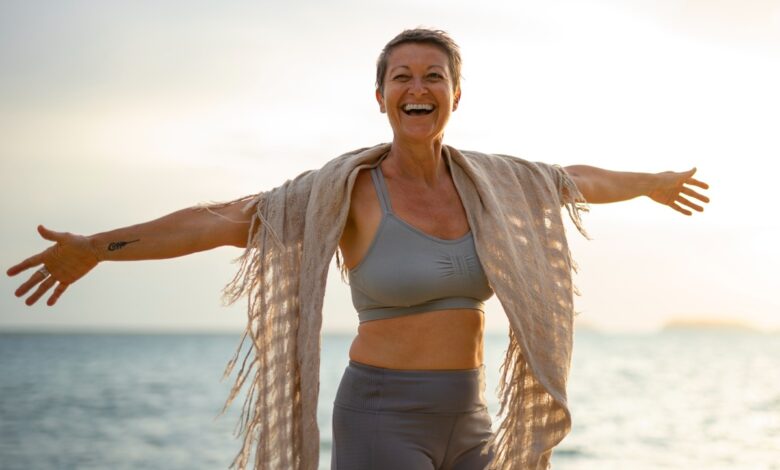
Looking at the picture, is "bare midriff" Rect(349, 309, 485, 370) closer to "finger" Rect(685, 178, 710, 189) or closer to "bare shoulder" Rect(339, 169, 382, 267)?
"bare shoulder" Rect(339, 169, 382, 267)

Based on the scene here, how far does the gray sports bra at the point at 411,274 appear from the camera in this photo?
2916 millimetres

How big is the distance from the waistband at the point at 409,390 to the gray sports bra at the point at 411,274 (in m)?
0.18

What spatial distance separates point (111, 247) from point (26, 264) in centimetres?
24

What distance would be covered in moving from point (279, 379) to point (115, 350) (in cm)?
4766

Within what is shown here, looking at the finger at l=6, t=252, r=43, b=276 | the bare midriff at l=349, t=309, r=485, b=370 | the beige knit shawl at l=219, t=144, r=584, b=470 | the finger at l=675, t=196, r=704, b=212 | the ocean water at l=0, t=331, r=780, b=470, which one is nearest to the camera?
the finger at l=6, t=252, r=43, b=276

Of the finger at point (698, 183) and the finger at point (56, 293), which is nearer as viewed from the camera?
the finger at point (56, 293)

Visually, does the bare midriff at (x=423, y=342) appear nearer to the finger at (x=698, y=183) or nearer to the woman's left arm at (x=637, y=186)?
the woman's left arm at (x=637, y=186)

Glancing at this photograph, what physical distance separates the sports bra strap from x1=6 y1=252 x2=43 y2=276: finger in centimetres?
104

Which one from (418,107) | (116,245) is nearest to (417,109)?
(418,107)

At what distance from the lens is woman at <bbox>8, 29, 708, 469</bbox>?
2924 mm

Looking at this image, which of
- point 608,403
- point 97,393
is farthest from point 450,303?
point 97,393

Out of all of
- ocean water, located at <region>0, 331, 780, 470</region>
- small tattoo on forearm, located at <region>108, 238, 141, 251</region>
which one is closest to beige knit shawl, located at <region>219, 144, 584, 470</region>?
small tattoo on forearm, located at <region>108, 238, 141, 251</region>

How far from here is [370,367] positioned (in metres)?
2.97

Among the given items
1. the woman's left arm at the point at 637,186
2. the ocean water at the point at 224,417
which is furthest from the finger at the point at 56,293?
the ocean water at the point at 224,417
